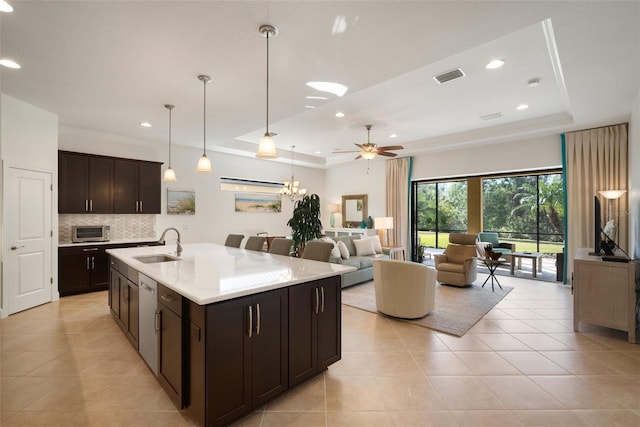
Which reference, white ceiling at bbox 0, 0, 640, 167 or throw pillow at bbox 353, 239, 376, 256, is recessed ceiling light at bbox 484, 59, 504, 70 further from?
throw pillow at bbox 353, 239, 376, 256

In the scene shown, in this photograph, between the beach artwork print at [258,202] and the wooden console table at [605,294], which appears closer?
the wooden console table at [605,294]

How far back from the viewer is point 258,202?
817 cm

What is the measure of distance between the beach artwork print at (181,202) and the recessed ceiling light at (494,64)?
20.1 ft

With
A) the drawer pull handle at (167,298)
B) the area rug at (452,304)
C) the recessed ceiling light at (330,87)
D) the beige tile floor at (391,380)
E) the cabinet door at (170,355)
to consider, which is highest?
the recessed ceiling light at (330,87)

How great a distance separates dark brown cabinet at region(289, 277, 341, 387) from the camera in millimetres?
2189

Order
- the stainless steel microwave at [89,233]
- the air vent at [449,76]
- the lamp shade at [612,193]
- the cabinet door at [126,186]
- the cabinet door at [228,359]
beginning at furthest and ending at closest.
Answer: the cabinet door at [126,186] → the stainless steel microwave at [89,233] → the lamp shade at [612,193] → the air vent at [449,76] → the cabinet door at [228,359]

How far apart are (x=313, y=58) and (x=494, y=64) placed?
218 cm

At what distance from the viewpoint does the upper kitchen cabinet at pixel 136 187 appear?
540 cm

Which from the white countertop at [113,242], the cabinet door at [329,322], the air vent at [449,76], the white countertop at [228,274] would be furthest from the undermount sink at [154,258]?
the air vent at [449,76]

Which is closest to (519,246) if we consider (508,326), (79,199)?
(508,326)

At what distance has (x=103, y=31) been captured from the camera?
2.40 metres

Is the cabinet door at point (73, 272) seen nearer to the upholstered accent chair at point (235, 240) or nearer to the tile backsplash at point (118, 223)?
the tile backsplash at point (118, 223)

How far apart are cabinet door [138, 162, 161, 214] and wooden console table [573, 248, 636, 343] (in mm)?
6908

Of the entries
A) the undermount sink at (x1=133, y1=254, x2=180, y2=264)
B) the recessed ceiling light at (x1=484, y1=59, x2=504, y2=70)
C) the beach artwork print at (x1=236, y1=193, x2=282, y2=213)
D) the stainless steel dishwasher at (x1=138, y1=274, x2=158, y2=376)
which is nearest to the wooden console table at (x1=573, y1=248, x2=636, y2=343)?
the recessed ceiling light at (x1=484, y1=59, x2=504, y2=70)
